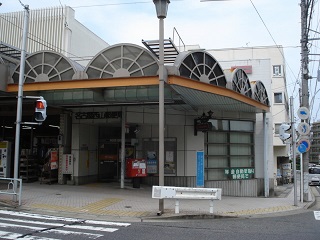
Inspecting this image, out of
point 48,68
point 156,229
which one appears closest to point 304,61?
point 48,68

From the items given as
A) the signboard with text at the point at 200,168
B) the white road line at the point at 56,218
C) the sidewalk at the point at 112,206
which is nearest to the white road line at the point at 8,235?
the white road line at the point at 56,218

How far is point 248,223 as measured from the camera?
962cm

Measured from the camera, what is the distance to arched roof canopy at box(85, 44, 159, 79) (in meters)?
12.4

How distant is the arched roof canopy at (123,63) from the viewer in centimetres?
1243

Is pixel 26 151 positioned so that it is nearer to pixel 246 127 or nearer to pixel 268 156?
pixel 246 127

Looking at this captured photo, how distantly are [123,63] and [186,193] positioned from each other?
17.4 ft

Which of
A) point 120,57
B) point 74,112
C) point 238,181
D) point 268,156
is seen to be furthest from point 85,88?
point 268,156

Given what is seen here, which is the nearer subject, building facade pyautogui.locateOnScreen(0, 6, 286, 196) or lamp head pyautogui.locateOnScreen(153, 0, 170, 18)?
lamp head pyautogui.locateOnScreen(153, 0, 170, 18)

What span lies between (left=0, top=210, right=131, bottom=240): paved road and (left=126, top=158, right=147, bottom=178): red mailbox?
682 cm

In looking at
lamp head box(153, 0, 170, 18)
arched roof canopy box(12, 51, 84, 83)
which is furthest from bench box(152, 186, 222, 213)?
arched roof canopy box(12, 51, 84, 83)

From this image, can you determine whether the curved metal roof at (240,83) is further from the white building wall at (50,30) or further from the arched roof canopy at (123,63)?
the white building wall at (50,30)

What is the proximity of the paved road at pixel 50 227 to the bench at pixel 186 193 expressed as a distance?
158 centimetres

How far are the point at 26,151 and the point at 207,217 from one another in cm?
1164

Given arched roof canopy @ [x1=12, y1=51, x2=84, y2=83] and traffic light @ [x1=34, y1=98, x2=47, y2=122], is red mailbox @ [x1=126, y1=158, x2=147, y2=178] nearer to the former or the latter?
arched roof canopy @ [x1=12, y1=51, x2=84, y2=83]
